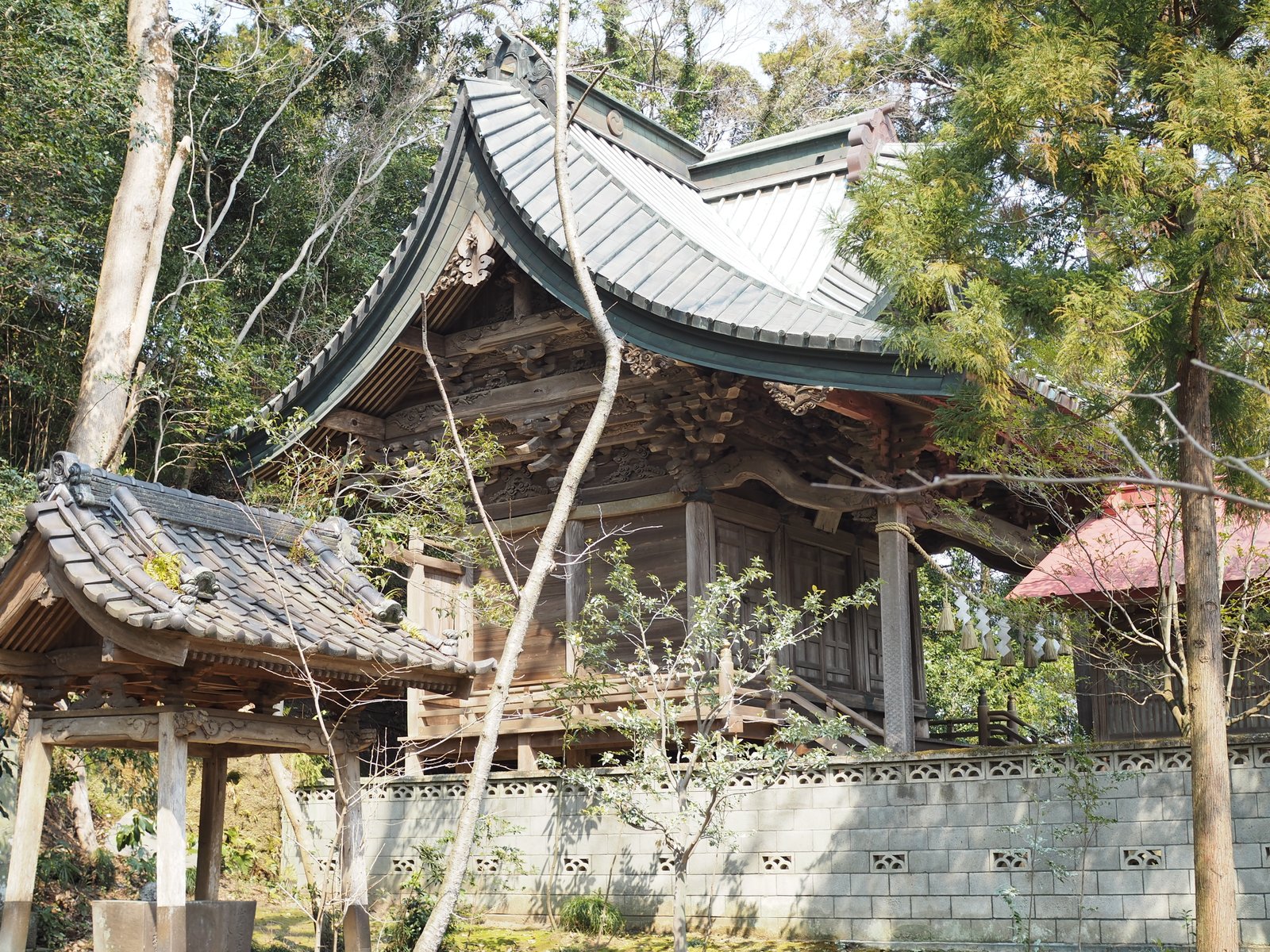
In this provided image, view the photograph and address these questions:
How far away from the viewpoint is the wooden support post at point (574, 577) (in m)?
12.9

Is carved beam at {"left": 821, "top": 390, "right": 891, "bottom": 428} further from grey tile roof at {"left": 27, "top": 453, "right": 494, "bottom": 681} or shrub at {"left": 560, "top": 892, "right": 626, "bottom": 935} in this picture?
shrub at {"left": 560, "top": 892, "right": 626, "bottom": 935}

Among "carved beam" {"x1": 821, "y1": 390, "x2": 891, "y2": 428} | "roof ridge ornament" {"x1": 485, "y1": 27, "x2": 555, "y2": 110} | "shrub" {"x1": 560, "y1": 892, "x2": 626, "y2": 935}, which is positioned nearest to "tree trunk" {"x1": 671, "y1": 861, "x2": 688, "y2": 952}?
"shrub" {"x1": 560, "y1": 892, "x2": 626, "y2": 935}

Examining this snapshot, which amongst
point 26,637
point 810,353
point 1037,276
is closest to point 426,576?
point 810,353

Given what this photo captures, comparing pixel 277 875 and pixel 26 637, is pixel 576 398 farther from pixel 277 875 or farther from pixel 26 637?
pixel 26 637

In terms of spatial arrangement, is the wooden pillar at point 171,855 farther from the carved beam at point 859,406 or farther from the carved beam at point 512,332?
the carved beam at point 512,332

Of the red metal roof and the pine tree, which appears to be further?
the red metal roof

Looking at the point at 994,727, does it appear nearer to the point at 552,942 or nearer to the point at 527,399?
the point at 527,399

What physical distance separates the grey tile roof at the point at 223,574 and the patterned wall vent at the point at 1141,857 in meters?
4.42

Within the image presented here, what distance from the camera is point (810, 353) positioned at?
10.5 meters

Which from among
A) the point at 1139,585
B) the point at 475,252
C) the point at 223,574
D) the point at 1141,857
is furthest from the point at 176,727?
the point at 475,252

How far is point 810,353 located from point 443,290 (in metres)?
4.47

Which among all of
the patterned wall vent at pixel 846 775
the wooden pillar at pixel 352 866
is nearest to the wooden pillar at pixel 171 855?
the wooden pillar at pixel 352 866

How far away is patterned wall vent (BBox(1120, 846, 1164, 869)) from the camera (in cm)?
848

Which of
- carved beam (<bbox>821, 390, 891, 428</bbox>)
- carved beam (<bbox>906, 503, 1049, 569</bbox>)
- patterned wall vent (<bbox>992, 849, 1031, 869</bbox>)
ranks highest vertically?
carved beam (<bbox>821, 390, 891, 428</bbox>)
